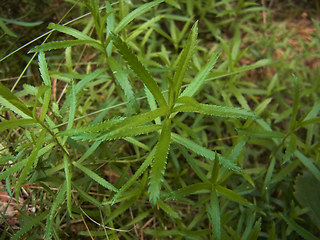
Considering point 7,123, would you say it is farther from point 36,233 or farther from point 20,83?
point 20,83

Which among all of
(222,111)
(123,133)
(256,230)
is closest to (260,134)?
(256,230)

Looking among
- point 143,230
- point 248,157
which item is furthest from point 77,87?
point 248,157

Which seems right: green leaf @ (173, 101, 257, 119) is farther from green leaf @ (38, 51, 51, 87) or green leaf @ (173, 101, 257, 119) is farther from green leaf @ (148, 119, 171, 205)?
green leaf @ (38, 51, 51, 87)

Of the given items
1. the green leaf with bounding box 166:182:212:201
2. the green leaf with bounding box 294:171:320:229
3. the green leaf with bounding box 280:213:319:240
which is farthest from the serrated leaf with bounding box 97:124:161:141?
the green leaf with bounding box 294:171:320:229

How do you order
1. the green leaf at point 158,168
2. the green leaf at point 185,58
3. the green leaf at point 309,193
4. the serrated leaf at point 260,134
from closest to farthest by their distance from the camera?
the green leaf at point 158,168 < the green leaf at point 185,58 < the serrated leaf at point 260,134 < the green leaf at point 309,193

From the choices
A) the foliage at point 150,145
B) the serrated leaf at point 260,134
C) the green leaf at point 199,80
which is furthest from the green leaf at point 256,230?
the green leaf at point 199,80

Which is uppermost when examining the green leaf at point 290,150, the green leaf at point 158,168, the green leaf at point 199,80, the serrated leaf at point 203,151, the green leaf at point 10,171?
the green leaf at point 199,80

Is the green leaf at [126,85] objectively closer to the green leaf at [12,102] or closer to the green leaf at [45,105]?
the green leaf at [45,105]

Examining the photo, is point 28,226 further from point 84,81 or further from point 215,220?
point 215,220
